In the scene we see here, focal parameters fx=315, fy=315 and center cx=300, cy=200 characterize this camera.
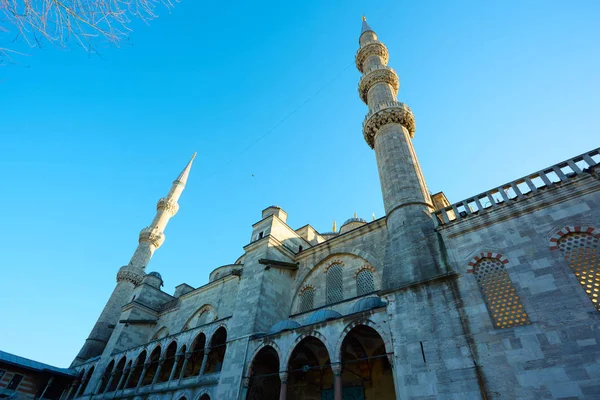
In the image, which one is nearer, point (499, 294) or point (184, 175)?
point (499, 294)

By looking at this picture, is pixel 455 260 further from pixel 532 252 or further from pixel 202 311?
pixel 202 311

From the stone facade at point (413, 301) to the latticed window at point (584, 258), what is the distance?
0.03m

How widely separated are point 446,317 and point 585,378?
2.78 metres

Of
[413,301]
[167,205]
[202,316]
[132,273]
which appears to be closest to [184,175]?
[167,205]

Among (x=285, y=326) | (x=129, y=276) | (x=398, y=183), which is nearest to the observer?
(x=398, y=183)

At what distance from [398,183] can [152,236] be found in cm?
2636

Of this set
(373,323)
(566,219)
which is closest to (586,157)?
(566,219)

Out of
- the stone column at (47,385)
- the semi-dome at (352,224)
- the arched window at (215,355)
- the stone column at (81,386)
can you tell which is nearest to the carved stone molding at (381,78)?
the semi-dome at (352,224)

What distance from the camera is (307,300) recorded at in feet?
50.6

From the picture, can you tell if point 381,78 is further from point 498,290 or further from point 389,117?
point 498,290

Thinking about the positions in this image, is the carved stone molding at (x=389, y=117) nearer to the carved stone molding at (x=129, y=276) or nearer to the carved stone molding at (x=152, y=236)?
the carved stone molding at (x=152, y=236)

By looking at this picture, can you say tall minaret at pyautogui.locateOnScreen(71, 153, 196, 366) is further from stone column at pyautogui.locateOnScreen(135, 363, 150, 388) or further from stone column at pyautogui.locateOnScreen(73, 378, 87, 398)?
stone column at pyautogui.locateOnScreen(135, 363, 150, 388)

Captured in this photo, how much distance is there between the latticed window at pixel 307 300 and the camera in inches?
596

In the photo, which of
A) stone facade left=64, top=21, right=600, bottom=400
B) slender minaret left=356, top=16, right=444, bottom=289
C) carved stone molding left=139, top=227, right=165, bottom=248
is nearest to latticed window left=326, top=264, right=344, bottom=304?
stone facade left=64, top=21, right=600, bottom=400
